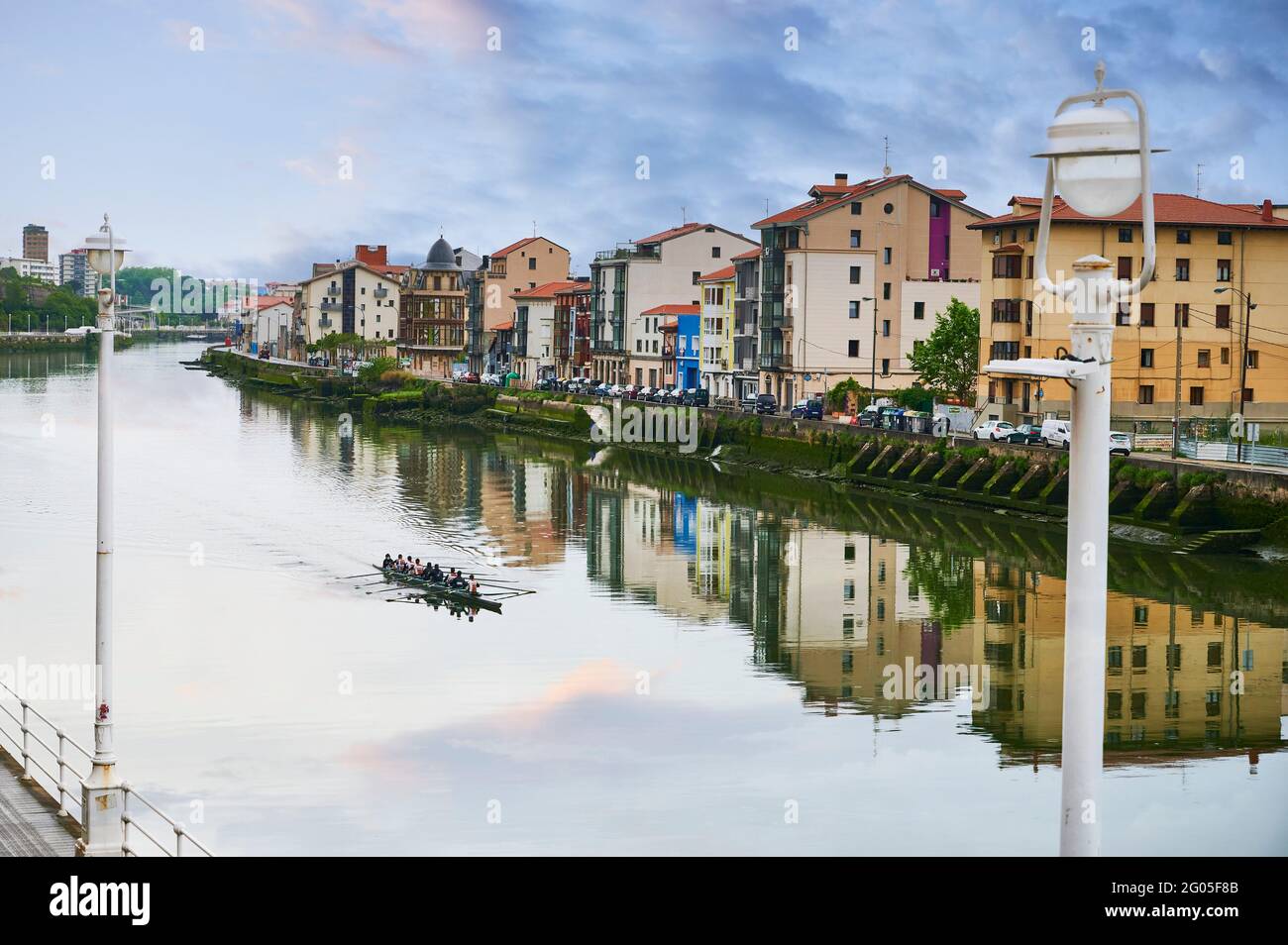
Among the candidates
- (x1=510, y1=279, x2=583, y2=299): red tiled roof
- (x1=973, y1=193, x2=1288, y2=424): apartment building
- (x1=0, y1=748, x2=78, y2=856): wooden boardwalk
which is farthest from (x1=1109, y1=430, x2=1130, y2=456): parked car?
(x1=510, y1=279, x2=583, y2=299): red tiled roof

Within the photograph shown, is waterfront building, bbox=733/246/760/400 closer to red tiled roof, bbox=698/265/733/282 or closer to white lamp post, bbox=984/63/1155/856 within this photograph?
red tiled roof, bbox=698/265/733/282

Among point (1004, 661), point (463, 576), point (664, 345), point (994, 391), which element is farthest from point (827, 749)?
point (664, 345)

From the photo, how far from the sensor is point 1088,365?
21.7ft

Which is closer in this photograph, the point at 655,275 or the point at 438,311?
the point at 655,275

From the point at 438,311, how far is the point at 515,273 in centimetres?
1325

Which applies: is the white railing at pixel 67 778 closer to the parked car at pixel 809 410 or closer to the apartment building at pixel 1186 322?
the apartment building at pixel 1186 322

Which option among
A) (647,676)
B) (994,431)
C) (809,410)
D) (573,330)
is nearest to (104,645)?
(647,676)

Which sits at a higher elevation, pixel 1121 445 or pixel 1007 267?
pixel 1007 267

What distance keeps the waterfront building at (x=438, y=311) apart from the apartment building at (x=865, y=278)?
236 ft

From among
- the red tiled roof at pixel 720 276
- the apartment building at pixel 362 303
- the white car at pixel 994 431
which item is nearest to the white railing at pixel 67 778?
the white car at pixel 994 431

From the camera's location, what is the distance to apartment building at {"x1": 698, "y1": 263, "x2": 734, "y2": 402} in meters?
107

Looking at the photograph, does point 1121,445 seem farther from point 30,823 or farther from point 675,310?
point 675,310
